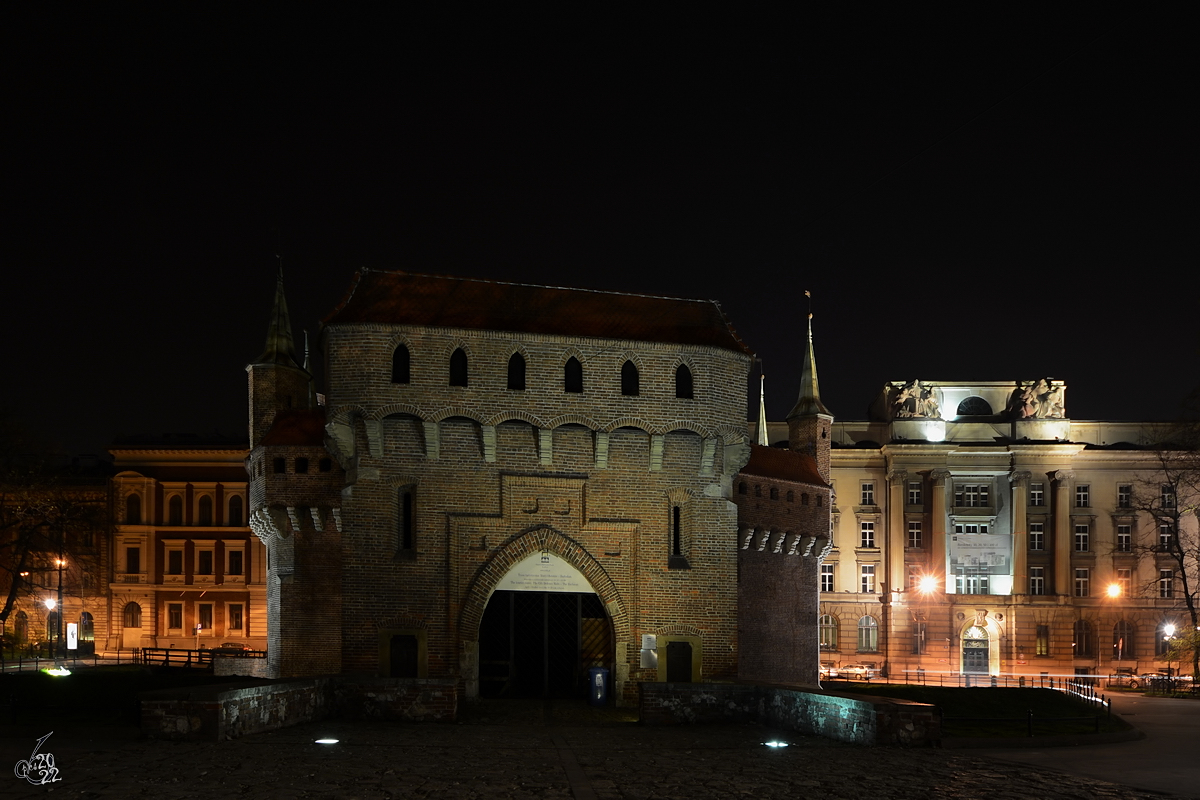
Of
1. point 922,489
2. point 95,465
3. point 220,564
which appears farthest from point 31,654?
point 922,489

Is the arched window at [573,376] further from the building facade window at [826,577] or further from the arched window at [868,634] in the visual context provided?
the arched window at [868,634]

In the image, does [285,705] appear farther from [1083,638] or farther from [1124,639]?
[1124,639]

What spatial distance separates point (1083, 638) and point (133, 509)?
54.7m

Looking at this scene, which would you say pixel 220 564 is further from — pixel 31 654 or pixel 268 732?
pixel 268 732

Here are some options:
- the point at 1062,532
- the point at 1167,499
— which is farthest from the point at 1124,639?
the point at 1167,499

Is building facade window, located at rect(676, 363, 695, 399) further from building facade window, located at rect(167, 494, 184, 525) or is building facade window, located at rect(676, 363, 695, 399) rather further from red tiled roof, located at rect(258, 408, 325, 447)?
building facade window, located at rect(167, 494, 184, 525)

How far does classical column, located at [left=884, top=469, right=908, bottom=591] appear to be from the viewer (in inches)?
2783

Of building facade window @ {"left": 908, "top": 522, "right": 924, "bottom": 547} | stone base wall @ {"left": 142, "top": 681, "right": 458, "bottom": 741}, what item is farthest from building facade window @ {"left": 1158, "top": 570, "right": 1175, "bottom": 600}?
stone base wall @ {"left": 142, "top": 681, "right": 458, "bottom": 741}

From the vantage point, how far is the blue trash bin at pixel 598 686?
102 feet

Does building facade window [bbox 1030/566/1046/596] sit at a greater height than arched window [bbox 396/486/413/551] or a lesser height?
lesser

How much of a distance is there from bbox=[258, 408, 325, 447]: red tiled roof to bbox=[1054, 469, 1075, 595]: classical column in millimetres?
50873

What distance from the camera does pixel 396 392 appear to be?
30.7m

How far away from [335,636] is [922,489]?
1878 inches

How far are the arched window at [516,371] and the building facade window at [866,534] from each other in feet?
146
